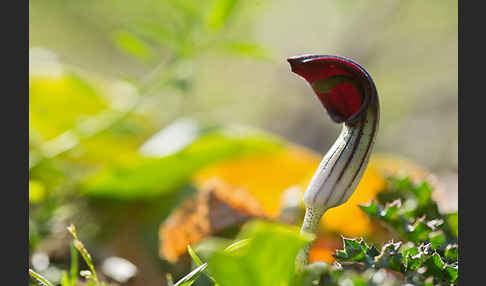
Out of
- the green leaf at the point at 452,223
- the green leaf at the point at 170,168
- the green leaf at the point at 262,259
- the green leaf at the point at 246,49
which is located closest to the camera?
the green leaf at the point at 262,259

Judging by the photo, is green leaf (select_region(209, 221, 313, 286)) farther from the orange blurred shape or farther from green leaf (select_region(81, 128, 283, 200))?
green leaf (select_region(81, 128, 283, 200))

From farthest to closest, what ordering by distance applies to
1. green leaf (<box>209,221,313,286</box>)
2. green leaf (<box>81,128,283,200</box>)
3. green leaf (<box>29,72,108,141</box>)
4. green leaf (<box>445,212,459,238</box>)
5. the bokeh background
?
1. the bokeh background
2. green leaf (<box>29,72,108,141</box>)
3. green leaf (<box>81,128,283,200</box>)
4. green leaf (<box>445,212,459,238</box>)
5. green leaf (<box>209,221,313,286</box>)

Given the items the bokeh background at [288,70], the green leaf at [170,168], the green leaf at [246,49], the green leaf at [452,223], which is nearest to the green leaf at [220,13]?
the green leaf at [246,49]

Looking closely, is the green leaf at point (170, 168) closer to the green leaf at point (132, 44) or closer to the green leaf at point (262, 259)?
the green leaf at point (132, 44)

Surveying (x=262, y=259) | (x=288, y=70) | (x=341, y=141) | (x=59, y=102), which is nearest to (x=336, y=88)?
(x=341, y=141)

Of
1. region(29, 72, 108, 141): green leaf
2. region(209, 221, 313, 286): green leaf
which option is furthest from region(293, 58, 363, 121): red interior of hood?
region(29, 72, 108, 141): green leaf

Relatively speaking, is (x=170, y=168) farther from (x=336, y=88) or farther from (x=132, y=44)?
(x=336, y=88)

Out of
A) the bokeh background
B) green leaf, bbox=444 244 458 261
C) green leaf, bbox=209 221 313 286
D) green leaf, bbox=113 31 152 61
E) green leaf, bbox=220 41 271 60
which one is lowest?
green leaf, bbox=444 244 458 261
